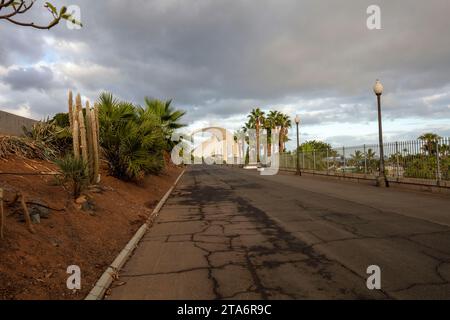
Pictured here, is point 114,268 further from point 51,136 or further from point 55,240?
point 51,136

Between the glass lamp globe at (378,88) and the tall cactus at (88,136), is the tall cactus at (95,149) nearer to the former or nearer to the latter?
the tall cactus at (88,136)

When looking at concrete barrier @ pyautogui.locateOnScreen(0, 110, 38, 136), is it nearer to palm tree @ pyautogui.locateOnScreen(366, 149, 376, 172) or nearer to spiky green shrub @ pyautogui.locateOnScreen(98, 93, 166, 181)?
spiky green shrub @ pyautogui.locateOnScreen(98, 93, 166, 181)

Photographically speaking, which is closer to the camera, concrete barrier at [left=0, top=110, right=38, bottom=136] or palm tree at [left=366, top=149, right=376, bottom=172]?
concrete barrier at [left=0, top=110, right=38, bottom=136]

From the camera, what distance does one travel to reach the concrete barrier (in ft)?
39.5

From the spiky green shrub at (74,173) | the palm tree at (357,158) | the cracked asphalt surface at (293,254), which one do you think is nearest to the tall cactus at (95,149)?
the spiky green shrub at (74,173)

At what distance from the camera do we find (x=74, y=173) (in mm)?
8023

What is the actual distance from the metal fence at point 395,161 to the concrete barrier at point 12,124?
16261mm

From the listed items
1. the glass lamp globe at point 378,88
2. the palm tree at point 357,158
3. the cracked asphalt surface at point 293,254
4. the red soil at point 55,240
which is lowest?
the cracked asphalt surface at point 293,254

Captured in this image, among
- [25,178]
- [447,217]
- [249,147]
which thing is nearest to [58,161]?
[25,178]

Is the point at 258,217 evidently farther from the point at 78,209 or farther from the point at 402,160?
the point at 402,160

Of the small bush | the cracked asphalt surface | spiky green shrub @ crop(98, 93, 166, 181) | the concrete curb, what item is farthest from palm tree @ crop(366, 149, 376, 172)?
the small bush

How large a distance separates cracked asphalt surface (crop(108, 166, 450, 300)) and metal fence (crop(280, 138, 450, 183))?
4.33m

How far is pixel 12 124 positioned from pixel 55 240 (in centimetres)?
872

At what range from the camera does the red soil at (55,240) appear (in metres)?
4.42
